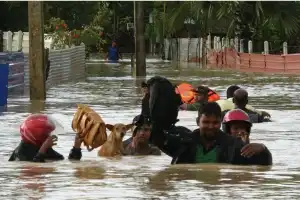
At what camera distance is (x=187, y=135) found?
12.2 meters

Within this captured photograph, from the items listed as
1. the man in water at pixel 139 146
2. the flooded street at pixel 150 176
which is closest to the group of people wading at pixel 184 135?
the flooded street at pixel 150 176

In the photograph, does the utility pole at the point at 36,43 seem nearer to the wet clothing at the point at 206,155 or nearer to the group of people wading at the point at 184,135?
the group of people wading at the point at 184,135

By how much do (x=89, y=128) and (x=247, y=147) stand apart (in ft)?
6.82

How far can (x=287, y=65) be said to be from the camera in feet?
157

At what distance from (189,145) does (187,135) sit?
168 millimetres

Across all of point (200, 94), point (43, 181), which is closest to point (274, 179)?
point (43, 181)

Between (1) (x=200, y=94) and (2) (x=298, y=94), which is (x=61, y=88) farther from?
(1) (x=200, y=94)

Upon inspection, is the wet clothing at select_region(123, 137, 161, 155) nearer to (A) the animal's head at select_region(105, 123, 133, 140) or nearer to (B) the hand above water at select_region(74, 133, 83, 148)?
(A) the animal's head at select_region(105, 123, 133, 140)

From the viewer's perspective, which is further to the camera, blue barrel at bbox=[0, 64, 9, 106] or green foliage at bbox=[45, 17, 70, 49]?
green foliage at bbox=[45, 17, 70, 49]

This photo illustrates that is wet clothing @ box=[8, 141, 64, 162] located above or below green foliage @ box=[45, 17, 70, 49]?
below

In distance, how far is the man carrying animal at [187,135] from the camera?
12172 millimetres

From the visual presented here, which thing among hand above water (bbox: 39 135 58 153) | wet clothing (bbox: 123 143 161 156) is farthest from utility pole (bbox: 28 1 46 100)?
hand above water (bbox: 39 135 58 153)

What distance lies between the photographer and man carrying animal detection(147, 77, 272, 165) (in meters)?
12.2

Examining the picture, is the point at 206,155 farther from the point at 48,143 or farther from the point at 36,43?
the point at 36,43
